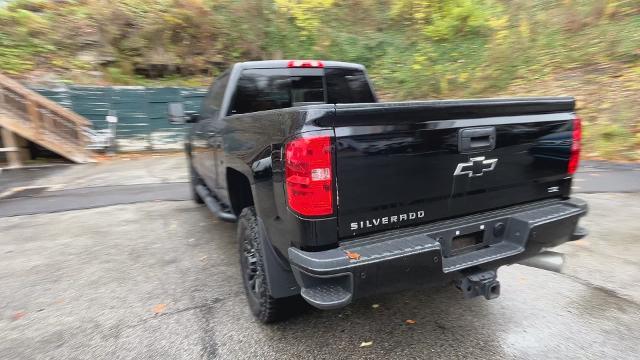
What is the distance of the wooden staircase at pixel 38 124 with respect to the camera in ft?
30.6

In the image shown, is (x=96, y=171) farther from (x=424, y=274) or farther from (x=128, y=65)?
(x=424, y=274)

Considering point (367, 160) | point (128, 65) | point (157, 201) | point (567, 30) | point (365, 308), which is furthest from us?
point (128, 65)

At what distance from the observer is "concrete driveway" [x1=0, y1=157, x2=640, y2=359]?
258 centimetres

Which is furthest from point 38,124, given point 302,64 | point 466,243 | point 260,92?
point 466,243

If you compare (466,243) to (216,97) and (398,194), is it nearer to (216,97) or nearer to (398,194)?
(398,194)

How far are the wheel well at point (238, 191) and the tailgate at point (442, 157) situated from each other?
1385 mm

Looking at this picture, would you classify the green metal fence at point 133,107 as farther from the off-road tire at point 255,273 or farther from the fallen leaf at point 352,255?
the fallen leaf at point 352,255

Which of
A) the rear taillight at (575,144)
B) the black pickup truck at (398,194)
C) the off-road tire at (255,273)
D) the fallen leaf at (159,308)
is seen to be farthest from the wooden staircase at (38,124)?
the rear taillight at (575,144)

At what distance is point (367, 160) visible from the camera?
208 centimetres

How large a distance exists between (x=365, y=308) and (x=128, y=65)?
1376 centimetres

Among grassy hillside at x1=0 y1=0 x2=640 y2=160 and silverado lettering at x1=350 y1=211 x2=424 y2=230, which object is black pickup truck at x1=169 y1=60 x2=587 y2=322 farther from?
grassy hillside at x1=0 y1=0 x2=640 y2=160

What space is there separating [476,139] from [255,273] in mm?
1738

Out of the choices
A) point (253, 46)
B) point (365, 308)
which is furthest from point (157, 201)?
point (253, 46)

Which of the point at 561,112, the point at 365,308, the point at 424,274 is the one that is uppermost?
the point at 561,112
